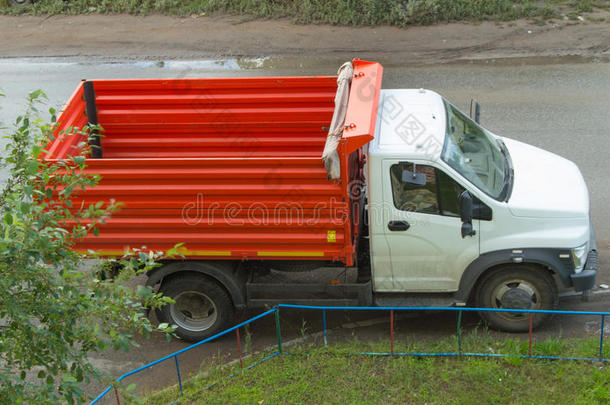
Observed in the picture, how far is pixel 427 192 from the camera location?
6754 mm

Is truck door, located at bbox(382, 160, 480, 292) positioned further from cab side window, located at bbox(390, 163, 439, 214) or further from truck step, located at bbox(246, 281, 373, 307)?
truck step, located at bbox(246, 281, 373, 307)

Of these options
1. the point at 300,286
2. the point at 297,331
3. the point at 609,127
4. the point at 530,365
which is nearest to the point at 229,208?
the point at 300,286

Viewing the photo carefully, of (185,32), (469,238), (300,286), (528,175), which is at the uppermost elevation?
(185,32)

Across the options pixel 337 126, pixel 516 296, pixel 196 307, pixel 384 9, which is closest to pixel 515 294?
pixel 516 296

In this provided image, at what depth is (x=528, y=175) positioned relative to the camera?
23.9 feet

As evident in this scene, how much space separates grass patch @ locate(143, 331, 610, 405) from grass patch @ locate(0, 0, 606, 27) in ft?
37.2

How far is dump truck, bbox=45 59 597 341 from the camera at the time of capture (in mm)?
6625

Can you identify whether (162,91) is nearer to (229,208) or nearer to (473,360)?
(229,208)

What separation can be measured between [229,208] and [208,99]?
2.10 m

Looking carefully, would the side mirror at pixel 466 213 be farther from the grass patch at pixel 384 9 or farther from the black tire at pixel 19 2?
the black tire at pixel 19 2

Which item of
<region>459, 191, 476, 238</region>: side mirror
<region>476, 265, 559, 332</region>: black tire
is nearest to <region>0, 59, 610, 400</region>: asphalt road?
<region>476, 265, 559, 332</region>: black tire

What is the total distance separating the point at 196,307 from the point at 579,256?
3919mm

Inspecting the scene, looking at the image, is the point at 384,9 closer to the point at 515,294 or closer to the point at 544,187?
the point at 544,187

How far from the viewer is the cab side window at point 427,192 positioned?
22.0ft
